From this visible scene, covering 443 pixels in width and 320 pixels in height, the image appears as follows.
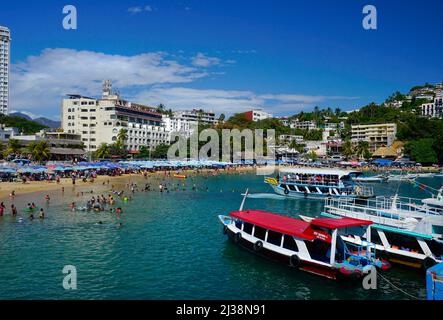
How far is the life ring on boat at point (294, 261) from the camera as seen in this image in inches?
886

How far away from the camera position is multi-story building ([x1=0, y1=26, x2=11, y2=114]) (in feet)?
619

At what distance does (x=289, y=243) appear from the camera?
77.3 ft

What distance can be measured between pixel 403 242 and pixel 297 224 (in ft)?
21.9

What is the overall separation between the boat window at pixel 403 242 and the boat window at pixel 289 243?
21.1 feet

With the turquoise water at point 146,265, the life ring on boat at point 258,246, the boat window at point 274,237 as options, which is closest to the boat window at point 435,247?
the turquoise water at point 146,265

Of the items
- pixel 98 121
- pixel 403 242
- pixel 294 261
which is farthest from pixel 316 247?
pixel 98 121

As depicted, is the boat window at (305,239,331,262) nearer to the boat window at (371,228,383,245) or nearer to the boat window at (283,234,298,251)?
the boat window at (283,234,298,251)

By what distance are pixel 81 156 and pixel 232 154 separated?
171ft

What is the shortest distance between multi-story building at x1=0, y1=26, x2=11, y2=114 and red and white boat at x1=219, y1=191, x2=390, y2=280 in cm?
19894

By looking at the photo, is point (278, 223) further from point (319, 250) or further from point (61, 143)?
point (61, 143)

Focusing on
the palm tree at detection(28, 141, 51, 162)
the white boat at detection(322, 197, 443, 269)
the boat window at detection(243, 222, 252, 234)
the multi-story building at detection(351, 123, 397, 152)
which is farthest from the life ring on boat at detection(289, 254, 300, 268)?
the multi-story building at detection(351, 123, 397, 152)

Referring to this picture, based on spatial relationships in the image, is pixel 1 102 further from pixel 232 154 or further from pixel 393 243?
pixel 393 243
